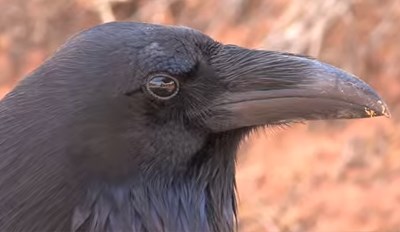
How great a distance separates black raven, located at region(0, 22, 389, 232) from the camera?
106 inches

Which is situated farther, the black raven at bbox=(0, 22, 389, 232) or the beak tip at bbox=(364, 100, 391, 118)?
the beak tip at bbox=(364, 100, 391, 118)

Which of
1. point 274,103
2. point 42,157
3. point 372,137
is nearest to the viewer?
point 42,157

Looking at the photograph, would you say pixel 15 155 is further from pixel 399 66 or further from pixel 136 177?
pixel 399 66

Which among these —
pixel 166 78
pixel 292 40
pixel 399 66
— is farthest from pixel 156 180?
pixel 399 66

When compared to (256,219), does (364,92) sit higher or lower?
Result: higher

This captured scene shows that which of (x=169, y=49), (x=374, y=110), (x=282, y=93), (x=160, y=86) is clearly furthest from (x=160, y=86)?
(x=374, y=110)

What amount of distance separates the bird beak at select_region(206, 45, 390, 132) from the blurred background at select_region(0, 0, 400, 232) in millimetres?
3199

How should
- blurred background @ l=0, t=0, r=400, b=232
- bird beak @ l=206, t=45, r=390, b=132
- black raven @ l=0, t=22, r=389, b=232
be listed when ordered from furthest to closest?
1. blurred background @ l=0, t=0, r=400, b=232
2. bird beak @ l=206, t=45, r=390, b=132
3. black raven @ l=0, t=22, r=389, b=232

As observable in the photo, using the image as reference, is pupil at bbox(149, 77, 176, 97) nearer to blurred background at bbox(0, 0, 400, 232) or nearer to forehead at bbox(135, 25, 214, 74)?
forehead at bbox(135, 25, 214, 74)

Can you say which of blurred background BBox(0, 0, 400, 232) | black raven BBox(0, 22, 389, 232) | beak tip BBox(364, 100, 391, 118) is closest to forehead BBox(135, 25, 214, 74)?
black raven BBox(0, 22, 389, 232)

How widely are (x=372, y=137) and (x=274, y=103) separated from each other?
4046mm

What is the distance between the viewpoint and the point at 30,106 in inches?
108

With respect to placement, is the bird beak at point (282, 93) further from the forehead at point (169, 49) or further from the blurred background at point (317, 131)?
the blurred background at point (317, 131)

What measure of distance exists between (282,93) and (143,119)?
0.36 metres
